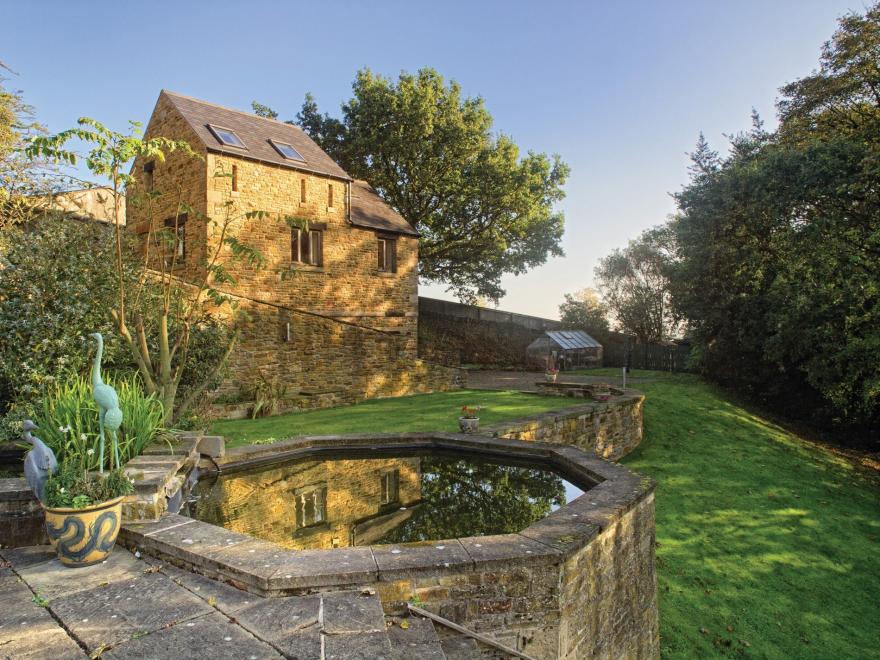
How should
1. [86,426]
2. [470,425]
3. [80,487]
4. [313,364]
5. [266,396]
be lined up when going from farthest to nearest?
[313,364]
[266,396]
[470,425]
[86,426]
[80,487]

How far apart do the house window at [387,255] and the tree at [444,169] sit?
20.7 feet

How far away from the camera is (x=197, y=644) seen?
9.34 ft

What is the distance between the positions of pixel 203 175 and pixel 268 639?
16.3m

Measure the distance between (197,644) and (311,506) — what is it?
3.17 m

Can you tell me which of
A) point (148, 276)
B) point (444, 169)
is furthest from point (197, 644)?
point (444, 169)

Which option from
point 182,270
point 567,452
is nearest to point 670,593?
point 567,452

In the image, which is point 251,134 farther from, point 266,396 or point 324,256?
point 266,396

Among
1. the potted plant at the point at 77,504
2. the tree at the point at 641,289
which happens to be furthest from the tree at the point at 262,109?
the potted plant at the point at 77,504

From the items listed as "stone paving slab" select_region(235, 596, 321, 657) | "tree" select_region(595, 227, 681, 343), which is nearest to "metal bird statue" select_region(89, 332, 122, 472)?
"stone paving slab" select_region(235, 596, 321, 657)

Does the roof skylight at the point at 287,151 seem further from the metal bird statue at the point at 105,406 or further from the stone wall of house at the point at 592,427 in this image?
the metal bird statue at the point at 105,406

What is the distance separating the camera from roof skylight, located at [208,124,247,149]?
16.9 meters

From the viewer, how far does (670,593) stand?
25.9ft

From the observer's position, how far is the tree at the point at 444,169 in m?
25.2

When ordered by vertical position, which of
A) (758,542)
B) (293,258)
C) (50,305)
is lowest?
(758,542)
